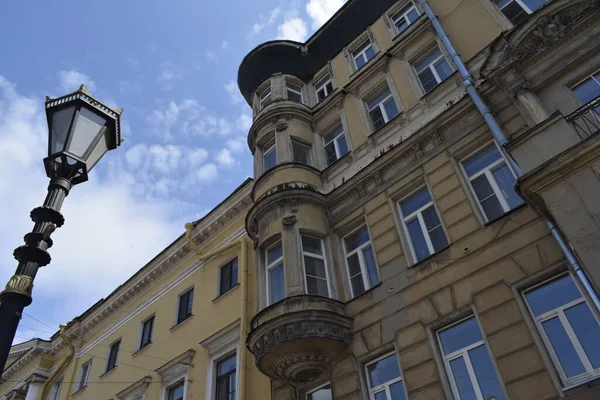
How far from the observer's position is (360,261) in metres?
11.6

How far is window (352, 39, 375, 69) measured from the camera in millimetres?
16375

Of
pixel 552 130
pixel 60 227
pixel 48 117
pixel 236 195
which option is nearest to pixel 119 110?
pixel 48 117

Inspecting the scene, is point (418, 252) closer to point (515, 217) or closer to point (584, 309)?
point (515, 217)

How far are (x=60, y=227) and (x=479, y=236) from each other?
7615 millimetres

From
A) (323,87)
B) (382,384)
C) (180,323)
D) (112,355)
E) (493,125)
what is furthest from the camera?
(112,355)

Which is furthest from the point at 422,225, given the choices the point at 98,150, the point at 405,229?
the point at 98,150

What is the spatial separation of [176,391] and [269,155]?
7.96 metres

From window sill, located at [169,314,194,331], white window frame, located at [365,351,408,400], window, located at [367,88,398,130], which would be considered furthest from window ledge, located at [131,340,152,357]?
window, located at [367,88,398,130]

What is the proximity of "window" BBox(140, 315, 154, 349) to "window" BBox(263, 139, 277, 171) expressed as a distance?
7618 millimetres

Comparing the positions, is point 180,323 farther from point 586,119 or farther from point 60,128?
point 586,119

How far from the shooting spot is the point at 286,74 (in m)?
17.8

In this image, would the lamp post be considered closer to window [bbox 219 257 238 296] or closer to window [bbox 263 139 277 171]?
window [bbox 263 139 277 171]

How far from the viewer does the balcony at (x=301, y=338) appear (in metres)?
9.99

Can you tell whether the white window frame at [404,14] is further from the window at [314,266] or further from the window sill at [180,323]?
the window sill at [180,323]
